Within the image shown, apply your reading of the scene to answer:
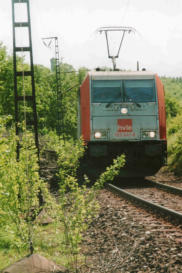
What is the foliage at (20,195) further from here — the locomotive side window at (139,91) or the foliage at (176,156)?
the foliage at (176,156)

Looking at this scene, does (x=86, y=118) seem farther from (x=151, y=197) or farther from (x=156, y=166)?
(x=151, y=197)

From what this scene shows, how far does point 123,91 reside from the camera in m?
12.3

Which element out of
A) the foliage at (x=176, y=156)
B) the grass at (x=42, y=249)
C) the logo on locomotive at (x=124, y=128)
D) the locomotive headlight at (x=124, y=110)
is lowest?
the grass at (x=42, y=249)

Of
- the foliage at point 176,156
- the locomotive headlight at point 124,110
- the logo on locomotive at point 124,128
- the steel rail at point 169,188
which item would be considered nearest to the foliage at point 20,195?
the steel rail at point 169,188

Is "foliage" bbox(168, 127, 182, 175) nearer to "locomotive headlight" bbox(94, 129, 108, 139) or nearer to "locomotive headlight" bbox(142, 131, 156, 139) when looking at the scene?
"locomotive headlight" bbox(142, 131, 156, 139)

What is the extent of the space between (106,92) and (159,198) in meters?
4.53

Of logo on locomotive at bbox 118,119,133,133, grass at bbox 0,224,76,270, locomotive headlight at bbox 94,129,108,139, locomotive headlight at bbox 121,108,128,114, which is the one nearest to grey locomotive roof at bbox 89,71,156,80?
locomotive headlight at bbox 121,108,128,114

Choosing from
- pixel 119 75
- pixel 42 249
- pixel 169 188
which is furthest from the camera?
pixel 119 75

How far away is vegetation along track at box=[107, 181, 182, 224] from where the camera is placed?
6.87m

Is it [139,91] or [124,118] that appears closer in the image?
[124,118]

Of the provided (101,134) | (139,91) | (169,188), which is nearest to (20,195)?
(169,188)

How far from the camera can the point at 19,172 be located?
200 inches

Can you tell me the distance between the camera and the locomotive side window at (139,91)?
12.3 meters

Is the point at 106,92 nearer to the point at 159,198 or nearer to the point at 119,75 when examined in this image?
the point at 119,75
